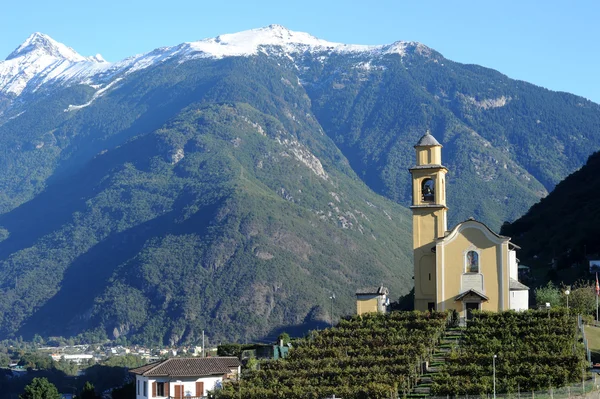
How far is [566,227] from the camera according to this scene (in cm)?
13875

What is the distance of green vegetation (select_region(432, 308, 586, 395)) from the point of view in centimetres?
6041

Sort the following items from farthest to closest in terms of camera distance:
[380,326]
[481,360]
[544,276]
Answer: [544,276] → [380,326] → [481,360]

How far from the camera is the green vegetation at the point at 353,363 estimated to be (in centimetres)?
6350

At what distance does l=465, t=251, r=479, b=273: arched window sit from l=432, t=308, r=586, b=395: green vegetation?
6.36m

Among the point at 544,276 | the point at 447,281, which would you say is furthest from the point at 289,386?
the point at 544,276

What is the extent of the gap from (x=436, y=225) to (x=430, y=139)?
6.09 meters

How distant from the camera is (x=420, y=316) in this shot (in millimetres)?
76312

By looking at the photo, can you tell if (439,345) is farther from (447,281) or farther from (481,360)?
(447,281)

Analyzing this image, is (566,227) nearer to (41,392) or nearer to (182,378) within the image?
(41,392)

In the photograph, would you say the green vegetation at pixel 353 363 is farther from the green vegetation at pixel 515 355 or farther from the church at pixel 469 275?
the church at pixel 469 275

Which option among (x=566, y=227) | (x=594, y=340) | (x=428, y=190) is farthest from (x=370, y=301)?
(x=566, y=227)

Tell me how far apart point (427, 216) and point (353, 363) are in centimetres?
2059

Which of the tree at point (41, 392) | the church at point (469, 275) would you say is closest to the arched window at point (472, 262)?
the church at point (469, 275)

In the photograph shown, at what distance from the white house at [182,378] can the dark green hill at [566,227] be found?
50585mm
